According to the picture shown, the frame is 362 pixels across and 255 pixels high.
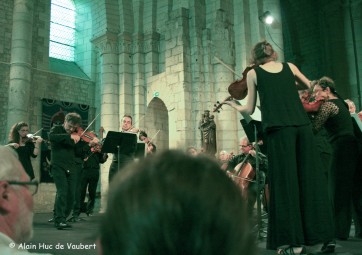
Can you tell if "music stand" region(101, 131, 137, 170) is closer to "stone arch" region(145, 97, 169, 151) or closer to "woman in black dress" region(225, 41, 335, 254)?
"woman in black dress" region(225, 41, 335, 254)

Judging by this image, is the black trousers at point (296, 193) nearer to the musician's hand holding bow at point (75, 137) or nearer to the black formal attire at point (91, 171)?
the musician's hand holding bow at point (75, 137)

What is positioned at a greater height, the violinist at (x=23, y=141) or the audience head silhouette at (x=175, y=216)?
the violinist at (x=23, y=141)

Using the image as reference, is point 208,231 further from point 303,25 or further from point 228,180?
point 303,25

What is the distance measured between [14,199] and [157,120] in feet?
44.2

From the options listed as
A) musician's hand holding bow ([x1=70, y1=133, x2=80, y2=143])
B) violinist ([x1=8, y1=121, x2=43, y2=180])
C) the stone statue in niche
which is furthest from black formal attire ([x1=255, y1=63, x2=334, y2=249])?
the stone statue in niche

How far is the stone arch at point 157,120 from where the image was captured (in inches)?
571

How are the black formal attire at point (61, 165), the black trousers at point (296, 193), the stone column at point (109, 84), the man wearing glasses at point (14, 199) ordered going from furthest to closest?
the stone column at point (109, 84), the black formal attire at point (61, 165), the black trousers at point (296, 193), the man wearing glasses at point (14, 199)

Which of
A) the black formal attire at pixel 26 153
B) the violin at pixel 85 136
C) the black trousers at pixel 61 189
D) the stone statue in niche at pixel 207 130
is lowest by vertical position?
the black trousers at pixel 61 189

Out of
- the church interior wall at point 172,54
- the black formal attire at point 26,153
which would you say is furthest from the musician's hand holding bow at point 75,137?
the church interior wall at point 172,54

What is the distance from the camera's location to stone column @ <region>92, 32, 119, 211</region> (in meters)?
14.4

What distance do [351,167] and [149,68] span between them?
1140cm

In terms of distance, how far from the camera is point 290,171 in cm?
304

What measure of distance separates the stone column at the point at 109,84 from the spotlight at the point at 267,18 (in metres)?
5.66

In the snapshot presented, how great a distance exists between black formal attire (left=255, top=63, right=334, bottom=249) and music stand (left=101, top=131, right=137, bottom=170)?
→ 4.01 metres
